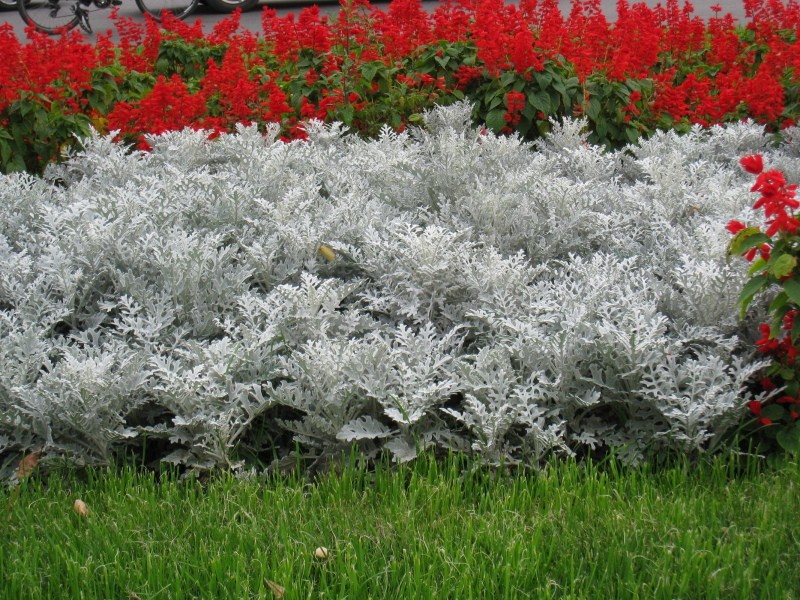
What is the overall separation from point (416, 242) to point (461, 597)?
1.49 m

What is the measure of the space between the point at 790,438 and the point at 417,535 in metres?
1.22

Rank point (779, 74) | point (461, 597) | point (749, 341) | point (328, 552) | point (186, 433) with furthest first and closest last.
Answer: point (779, 74) → point (749, 341) → point (186, 433) → point (328, 552) → point (461, 597)

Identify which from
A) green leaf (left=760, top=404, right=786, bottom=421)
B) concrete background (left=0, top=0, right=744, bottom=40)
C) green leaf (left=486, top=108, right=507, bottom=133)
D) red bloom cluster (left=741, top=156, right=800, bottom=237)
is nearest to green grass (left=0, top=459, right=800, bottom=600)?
green leaf (left=760, top=404, right=786, bottom=421)

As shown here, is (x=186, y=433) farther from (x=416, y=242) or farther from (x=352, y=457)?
(x=416, y=242)

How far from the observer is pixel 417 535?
252 centimetres

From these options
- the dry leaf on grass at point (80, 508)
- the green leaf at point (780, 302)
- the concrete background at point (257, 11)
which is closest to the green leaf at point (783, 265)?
the green leaf at point (780, 302)

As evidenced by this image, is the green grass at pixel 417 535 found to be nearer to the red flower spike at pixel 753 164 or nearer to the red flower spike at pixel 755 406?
the red flower spike at pixel 755 406

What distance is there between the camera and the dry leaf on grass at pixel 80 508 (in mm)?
2717

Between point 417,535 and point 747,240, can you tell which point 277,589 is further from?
point 747,240

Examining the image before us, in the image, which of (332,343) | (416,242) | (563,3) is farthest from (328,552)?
(563,3)

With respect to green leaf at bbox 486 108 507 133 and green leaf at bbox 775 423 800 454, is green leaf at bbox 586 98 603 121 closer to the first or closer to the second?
green leaf at bbox 486 108 507 133

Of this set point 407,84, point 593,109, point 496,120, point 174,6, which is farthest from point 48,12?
point 593,109

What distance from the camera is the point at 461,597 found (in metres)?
2.29

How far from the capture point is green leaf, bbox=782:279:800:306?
2750 millimetres
